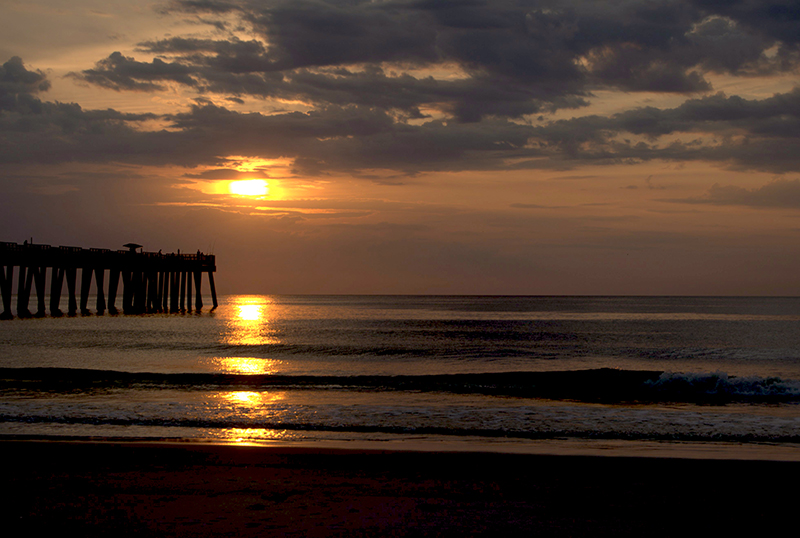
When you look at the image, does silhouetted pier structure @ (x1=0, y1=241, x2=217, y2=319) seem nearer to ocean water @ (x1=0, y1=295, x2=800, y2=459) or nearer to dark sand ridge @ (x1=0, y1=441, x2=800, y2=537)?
ocean water @ (x1=0, y1=295, x2=800, y2=459)

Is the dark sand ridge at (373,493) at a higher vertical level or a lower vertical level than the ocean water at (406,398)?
higher

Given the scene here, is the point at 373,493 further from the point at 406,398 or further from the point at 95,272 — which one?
the point at 95,272

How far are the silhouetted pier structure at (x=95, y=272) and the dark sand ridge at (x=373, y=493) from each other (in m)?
41.5

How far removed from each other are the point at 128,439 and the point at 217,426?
5.86ft

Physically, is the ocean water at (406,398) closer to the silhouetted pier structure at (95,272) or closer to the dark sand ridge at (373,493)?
the dark sand ridge at (373,493)

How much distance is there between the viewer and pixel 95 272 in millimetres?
55594

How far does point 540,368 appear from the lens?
1088 inches

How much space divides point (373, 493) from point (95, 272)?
5591cm

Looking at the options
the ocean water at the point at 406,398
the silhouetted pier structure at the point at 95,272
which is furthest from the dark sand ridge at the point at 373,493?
the silhouetted pier structure at the point at 95,272

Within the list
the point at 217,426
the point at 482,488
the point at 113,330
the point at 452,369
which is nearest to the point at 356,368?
the point at 452,369

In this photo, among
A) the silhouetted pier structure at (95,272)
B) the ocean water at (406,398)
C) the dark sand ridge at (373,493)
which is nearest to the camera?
the dark sand ridge at (373,493)

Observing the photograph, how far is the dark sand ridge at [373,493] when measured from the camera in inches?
231

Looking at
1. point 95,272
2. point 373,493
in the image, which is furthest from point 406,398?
point 95,272

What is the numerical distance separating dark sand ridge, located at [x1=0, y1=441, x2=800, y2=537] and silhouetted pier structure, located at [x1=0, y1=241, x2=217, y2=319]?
41.5 meters
